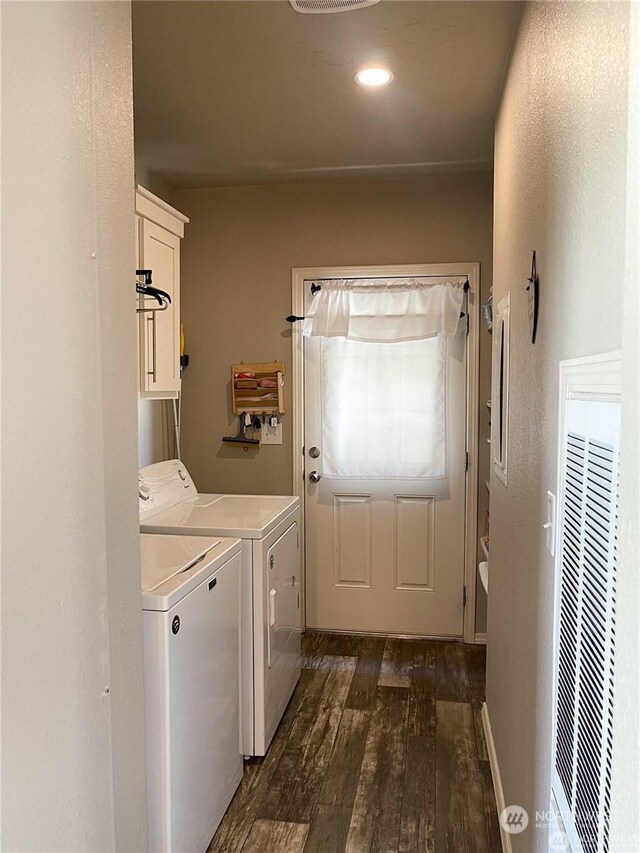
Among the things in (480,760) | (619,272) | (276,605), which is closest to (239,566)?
(276,605)

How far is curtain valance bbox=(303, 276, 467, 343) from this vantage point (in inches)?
141

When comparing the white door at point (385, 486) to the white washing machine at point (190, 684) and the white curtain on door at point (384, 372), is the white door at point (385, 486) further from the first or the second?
the white washing machine at point (190, 684)

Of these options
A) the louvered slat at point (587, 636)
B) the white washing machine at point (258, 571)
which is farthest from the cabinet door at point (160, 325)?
the louvered slat at point (587, 636)

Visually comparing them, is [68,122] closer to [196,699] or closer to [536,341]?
→ [536,341]

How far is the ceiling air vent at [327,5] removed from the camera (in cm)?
188

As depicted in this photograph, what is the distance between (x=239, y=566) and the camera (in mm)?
2398

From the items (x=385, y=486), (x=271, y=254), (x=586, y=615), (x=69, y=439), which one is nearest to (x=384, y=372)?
(x=385, y=486)

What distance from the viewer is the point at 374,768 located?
2.48 metres

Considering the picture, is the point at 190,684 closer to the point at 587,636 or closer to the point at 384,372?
the point at 587,636

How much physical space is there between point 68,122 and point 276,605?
1.97m

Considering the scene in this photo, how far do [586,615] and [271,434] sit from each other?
2.95m

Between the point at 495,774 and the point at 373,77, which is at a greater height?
the point at 373,77

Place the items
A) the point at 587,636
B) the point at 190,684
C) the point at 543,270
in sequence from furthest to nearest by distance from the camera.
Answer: the point at 190,684, the point at 543,270, the point at 587,636

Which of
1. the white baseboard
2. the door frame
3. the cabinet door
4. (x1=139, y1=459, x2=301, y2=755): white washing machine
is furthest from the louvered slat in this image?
the door frame
